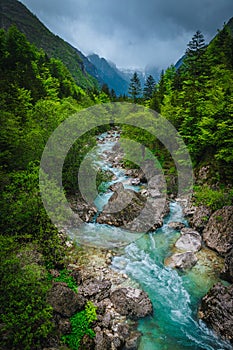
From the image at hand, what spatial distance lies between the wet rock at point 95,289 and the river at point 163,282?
5.00 feet

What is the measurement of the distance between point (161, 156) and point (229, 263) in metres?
14.3

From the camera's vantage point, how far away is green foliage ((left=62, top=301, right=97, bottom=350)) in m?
7.29

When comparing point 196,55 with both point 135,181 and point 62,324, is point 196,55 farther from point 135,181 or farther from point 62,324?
point 62,324

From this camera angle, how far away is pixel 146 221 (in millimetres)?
14844

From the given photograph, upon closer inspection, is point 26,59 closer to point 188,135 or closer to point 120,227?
point 188,135

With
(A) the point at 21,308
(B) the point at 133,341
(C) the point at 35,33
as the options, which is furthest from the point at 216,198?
(C) the point at 35,33

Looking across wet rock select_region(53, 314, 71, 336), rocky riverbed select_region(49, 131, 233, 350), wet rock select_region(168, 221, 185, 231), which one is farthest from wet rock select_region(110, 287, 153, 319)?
wet rock select_region(168, 221, 185, 231)

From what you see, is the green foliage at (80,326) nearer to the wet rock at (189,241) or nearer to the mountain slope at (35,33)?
the wet rock at (189,241)

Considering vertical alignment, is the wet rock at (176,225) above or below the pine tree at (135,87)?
below

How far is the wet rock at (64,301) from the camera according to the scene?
7965mm

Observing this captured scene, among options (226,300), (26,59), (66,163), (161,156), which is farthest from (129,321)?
(26,59)

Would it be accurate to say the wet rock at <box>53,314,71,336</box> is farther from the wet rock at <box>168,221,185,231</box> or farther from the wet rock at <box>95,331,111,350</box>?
the wet rock at <box>168,221,185,231</box>

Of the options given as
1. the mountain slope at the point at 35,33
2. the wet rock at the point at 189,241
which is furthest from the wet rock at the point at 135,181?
the mountain slope at the point at 35,33

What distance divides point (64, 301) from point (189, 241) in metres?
7.97
